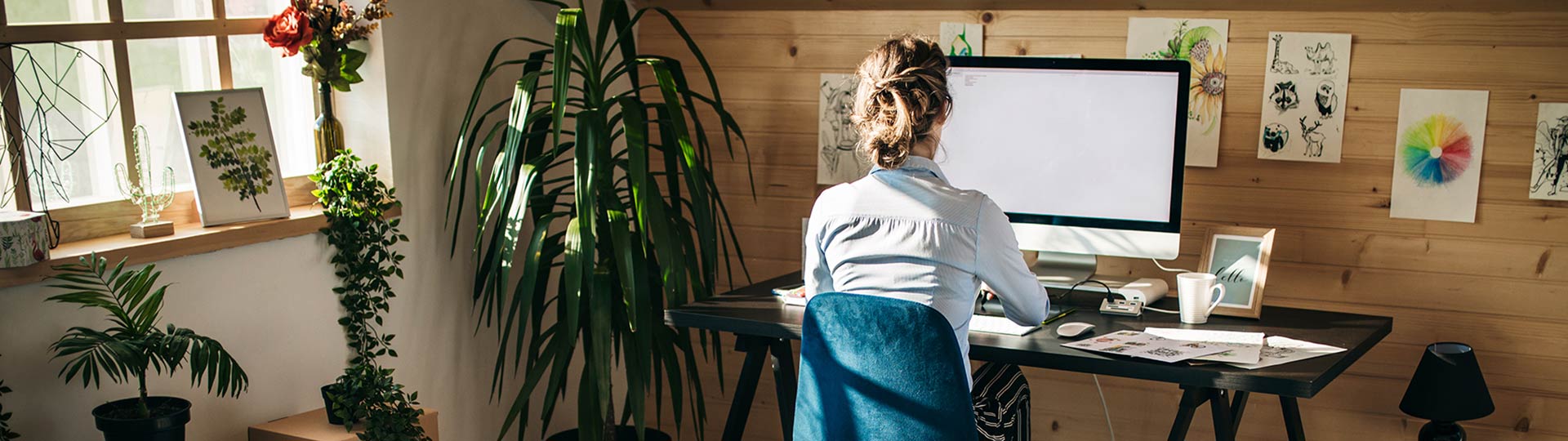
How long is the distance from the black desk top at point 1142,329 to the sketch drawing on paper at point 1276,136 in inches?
14.3

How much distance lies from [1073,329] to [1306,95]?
839mm

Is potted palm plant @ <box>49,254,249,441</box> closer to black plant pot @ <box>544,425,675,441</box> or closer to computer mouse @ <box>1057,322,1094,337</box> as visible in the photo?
black plant pot @ <box>544,425,675,441</box>

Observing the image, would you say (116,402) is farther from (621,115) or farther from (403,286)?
(621,115)

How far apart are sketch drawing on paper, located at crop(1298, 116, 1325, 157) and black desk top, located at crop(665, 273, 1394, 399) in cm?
36

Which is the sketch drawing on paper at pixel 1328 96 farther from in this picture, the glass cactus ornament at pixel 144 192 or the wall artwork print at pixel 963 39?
the glass cactus ornament at pixel 144 192

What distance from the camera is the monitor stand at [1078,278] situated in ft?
8.32

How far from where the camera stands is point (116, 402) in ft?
6.82

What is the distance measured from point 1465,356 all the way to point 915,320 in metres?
1.32

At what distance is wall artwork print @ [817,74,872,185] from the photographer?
10.1 feet

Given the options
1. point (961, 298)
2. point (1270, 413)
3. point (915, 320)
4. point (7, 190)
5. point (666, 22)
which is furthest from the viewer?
point (666, 22)

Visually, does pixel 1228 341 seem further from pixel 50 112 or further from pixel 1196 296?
pixel 50 112

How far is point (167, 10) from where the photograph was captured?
92.9 inches

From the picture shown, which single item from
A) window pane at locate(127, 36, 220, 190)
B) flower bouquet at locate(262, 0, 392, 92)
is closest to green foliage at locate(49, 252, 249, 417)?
window pane at locate(127, 36, 220, 190)

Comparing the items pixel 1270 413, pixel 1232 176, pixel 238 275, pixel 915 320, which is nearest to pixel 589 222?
pixel 238 275
